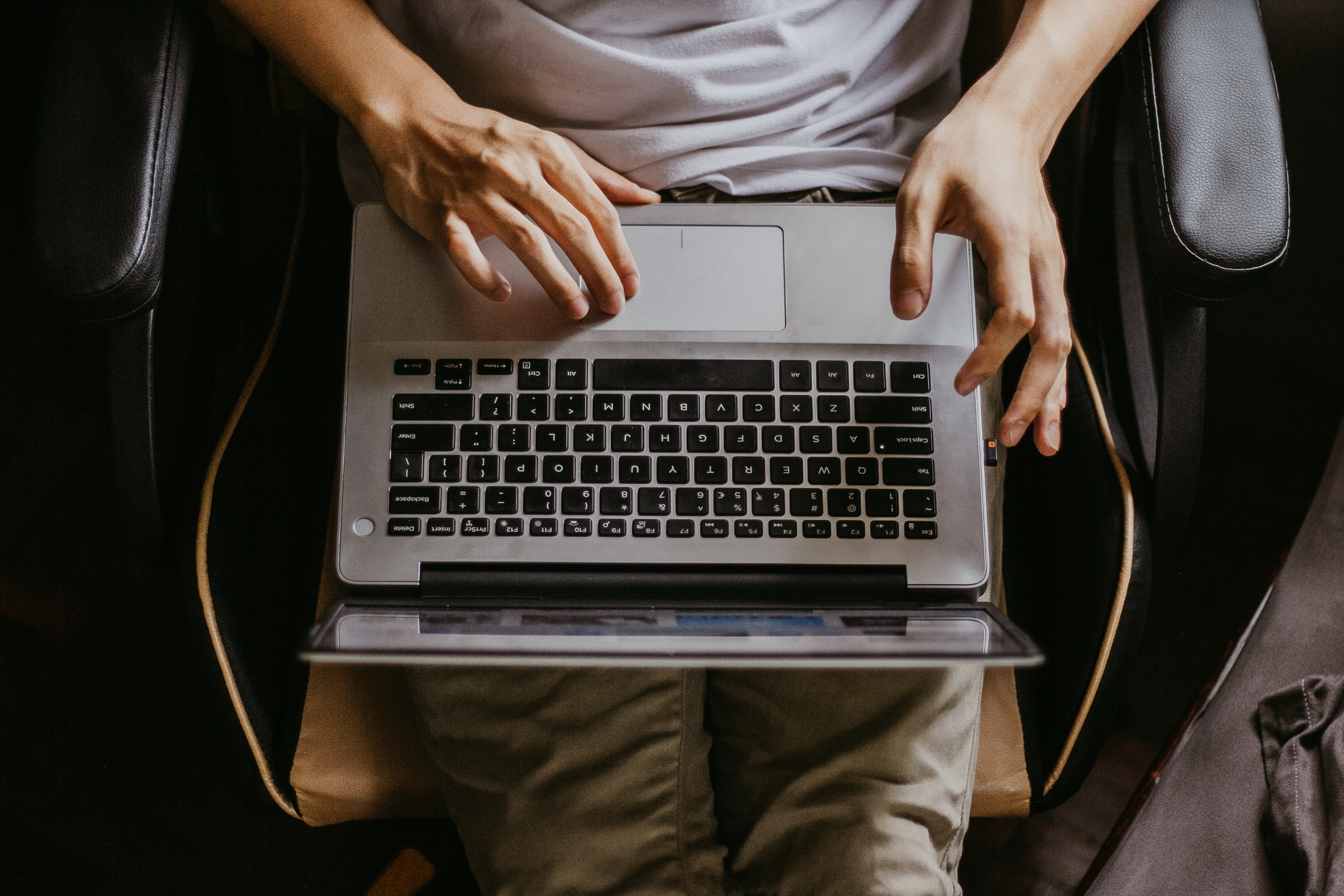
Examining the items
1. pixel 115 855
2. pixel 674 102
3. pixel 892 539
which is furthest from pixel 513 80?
pixel 115 855


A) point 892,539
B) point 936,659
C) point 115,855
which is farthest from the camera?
point 115,855

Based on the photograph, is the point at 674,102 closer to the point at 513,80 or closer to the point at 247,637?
the point at 513,80

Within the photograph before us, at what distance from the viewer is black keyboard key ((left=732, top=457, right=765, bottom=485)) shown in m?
0.69

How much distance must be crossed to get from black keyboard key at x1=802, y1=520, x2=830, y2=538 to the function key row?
101 mm

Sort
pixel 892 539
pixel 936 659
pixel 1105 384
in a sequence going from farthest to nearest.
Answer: pixel 1105 384, pixel 892 539, pixel 936 659

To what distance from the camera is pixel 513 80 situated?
2.47 ft

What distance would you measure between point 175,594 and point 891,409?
0.85 meters

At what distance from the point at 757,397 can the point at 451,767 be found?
364 mm

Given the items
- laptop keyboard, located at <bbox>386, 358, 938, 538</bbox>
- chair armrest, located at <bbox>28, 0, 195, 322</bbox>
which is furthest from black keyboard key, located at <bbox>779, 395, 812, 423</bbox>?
chair armrest, located at <bbox>28, 0, 195, 322</bbox>

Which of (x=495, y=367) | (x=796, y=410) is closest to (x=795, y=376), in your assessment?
(x=796, y=410)

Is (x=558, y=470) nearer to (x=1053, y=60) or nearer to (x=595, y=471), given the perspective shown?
(x=595, y=471)

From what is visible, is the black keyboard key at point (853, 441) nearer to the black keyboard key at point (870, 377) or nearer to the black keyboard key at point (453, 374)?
the black keyboard key at point (870, 377)

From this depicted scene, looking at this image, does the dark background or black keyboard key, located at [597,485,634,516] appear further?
the dark background

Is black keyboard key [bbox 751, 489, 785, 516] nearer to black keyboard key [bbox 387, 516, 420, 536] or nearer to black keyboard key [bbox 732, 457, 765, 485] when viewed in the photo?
black keyboard key [bbox 732, 457, 765, 485]
